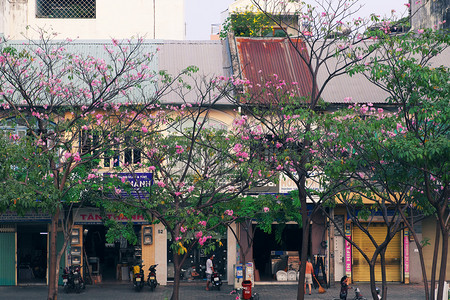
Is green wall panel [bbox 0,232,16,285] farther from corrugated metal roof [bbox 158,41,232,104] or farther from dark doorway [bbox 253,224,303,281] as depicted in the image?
dark doorway [bbox 253,224,303,281]

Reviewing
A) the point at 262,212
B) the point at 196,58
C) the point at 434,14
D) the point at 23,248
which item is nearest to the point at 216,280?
the point at 262,212

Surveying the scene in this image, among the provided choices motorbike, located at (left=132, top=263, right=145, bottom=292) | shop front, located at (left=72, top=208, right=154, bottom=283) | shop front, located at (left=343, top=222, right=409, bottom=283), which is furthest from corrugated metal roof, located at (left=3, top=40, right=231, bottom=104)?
shop front, located at (left=343, top=222, right=409, bottom=283)

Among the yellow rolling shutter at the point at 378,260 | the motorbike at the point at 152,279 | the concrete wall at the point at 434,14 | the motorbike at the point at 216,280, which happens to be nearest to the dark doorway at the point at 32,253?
the motorbike at the point at 152,279

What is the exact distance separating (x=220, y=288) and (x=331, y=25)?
11581 mm

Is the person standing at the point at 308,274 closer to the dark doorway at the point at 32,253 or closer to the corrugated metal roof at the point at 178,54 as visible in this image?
the corrugated metal roof at the point at 178,54

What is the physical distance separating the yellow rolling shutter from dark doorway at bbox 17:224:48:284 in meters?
12.0

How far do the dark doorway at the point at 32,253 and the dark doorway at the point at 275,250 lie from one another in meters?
8.20

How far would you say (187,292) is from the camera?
2611 centimetres

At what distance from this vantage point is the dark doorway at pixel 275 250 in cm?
2841

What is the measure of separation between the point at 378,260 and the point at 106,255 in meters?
10.7

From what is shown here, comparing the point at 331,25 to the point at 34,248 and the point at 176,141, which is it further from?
the point at 34,248

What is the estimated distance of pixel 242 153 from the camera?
20.6 m

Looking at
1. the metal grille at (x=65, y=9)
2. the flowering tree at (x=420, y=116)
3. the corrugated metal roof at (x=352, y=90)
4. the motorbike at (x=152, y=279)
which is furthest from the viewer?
the metal grille at (x=65, y=9)

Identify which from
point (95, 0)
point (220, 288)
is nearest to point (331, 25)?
point (220, 288)
